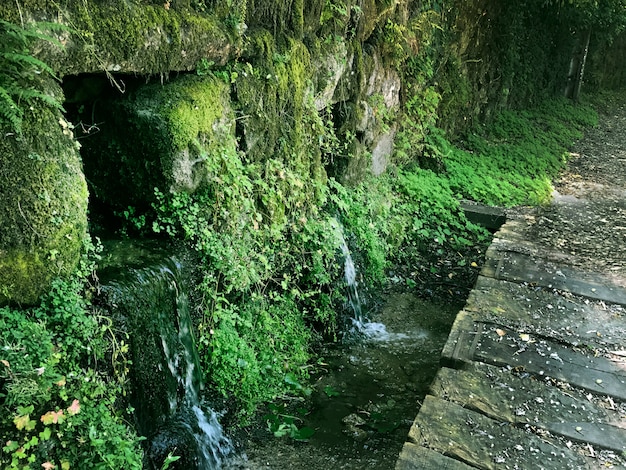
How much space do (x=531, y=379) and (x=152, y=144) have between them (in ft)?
11.1

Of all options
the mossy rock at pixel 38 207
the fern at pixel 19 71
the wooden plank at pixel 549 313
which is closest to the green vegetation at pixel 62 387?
the mossy rock at pixel 38 207

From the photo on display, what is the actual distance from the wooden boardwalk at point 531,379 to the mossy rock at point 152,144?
2.49 meters

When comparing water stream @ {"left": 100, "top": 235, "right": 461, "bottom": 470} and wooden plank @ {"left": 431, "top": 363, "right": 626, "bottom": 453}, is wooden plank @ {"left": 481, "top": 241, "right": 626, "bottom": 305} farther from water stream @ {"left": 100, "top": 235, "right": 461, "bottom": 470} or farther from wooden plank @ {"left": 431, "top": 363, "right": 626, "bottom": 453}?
wooden plank @ {"left": 431, "top": 363, "right": 626, "bottom": 453}

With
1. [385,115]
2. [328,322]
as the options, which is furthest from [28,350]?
[385,115]

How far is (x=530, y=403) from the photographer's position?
380 centimetres

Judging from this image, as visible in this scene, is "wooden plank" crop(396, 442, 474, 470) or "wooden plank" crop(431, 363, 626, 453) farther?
"wooden plank" crop(431, 363, 626, 453)

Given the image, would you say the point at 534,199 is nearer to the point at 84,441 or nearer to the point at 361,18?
the point at 361,18

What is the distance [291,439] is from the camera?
171 inches

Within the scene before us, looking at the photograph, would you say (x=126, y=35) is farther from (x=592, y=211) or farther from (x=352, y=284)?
(x=592, y=211)

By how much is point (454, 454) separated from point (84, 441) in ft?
7.14

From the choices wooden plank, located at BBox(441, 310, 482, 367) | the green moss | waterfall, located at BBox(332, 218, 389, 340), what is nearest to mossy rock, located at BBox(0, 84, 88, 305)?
the green moss

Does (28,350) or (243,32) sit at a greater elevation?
(243,32)

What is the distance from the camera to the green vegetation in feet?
8.47

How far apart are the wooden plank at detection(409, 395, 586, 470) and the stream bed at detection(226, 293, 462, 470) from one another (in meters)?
0.91
